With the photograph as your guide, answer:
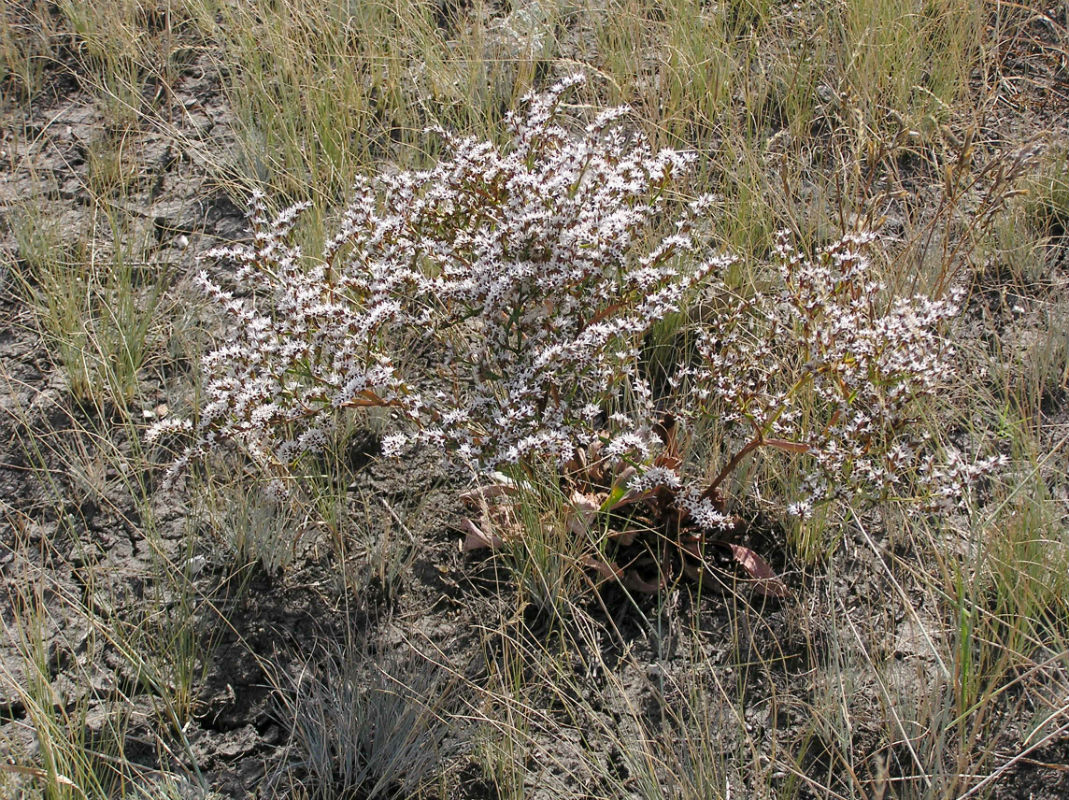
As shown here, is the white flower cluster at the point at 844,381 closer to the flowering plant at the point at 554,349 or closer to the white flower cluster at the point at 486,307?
the flowering plant at the point at 554,349

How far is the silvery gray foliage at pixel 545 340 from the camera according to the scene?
2.51 m

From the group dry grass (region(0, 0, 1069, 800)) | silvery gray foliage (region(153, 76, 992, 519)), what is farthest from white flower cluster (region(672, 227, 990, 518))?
dry grass (region(0, 0, 1069, 800))

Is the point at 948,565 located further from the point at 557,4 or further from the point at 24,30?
the point at 24,30

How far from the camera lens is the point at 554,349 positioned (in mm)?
2451

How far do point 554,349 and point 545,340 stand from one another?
0.19 meters

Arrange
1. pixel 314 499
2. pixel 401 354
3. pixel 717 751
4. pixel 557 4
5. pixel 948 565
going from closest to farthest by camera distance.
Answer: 1. pixel 717 751
2. pixel 948 565
3. pixel 314 499
4. pixel 401 354
5. pixel 557 4

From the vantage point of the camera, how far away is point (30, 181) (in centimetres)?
419

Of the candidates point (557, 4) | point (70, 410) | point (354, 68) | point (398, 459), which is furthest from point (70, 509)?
point (557, 4)

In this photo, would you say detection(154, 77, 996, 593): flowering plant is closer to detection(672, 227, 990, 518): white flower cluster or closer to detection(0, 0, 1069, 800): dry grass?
detection(672, 227, 990, 518): white flower cluster

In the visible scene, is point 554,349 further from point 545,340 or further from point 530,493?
point 530,493

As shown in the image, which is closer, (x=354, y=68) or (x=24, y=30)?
(x=354, y=68)

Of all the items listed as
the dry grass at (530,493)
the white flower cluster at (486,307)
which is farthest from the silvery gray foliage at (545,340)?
the dry grass at (530,493)

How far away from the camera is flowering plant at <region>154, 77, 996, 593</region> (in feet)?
8.27

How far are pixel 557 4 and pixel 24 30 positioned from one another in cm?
267
